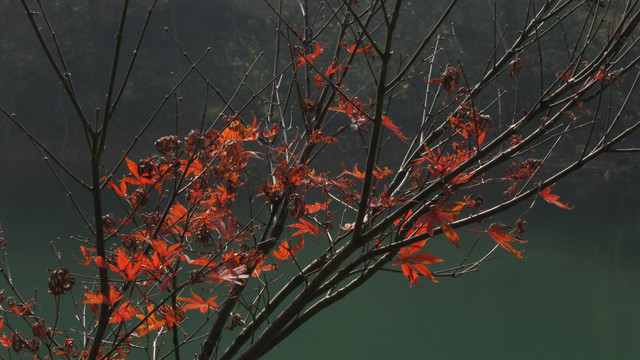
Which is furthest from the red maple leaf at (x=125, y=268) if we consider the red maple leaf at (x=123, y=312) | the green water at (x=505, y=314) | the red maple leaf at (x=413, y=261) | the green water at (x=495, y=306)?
the green water at (x=505, y=314)

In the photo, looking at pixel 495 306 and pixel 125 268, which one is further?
pixel 495 306

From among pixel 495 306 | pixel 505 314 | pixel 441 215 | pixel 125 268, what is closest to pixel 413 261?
pixel 441 215

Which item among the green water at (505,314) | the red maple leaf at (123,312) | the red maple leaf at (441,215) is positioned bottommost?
the red maple leaf at (441,215)

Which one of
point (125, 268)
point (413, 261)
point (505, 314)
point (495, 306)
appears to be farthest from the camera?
point (495, 306)

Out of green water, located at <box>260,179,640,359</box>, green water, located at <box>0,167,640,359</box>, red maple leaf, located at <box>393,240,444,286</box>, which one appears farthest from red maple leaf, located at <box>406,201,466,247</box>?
green water, located at <box>260,179,640,359</box>

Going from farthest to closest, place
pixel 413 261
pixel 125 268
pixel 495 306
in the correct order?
pixel 495 306 → pixel 413 261 → pixel 125 268

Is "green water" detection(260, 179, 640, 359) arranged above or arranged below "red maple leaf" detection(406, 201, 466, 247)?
above

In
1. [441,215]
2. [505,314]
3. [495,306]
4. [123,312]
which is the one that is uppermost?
[495,306]

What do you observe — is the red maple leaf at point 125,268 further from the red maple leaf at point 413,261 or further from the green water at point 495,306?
the green water at point 495,306

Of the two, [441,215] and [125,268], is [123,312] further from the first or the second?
[441,215]

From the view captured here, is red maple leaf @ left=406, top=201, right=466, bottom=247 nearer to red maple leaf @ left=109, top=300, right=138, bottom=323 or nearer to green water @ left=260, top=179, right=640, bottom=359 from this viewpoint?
red maple leaf @ left=109, top=300, right=138, bottom=323

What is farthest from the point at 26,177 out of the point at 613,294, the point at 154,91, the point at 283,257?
the point at 283,257

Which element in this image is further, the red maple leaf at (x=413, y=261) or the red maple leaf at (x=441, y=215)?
the red maple leaf at (x=413, y=261)

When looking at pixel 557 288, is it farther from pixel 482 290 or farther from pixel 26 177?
pixel 26 177
